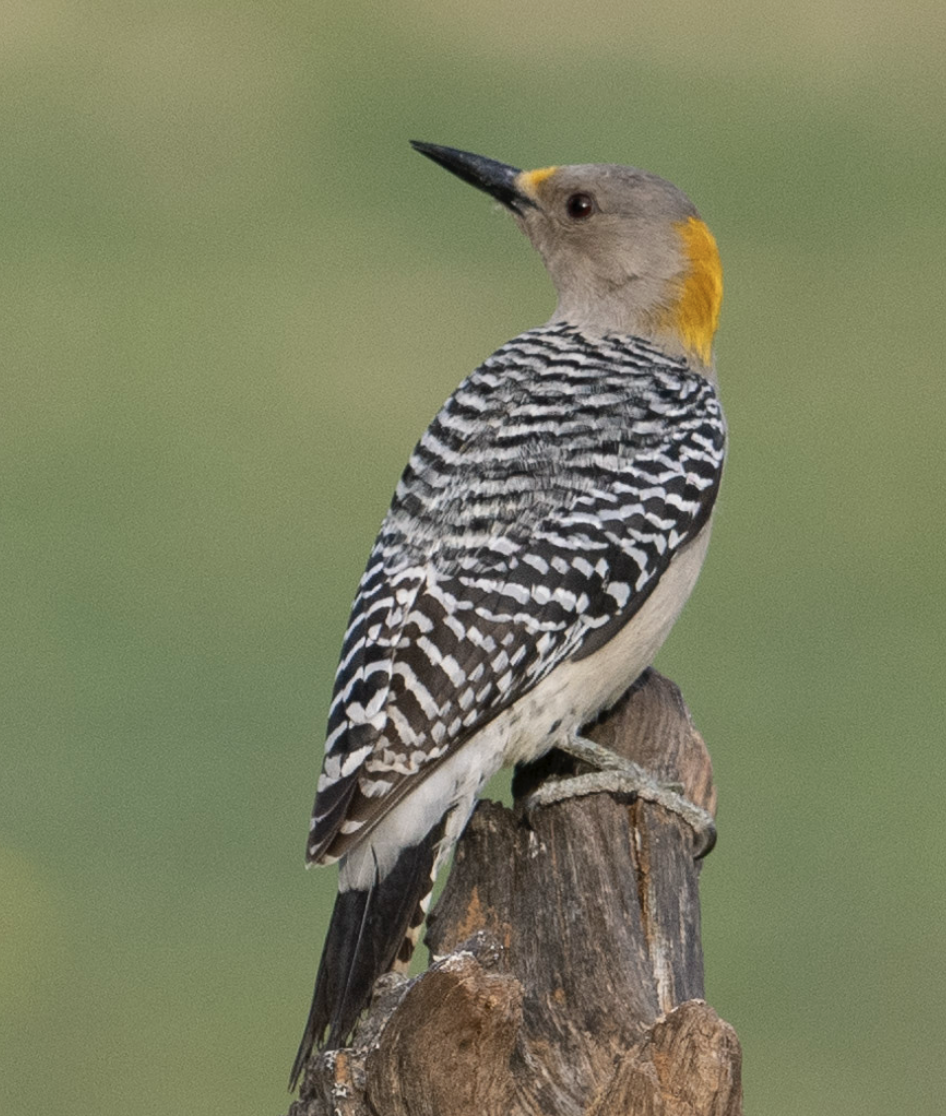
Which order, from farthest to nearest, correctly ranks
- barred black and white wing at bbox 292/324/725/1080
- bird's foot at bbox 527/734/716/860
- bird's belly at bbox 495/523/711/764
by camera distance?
bird's belly at bbox 495/523/711/764, bird's foot at bbox 527/734/716/860, barred black and white wing at bbox 292/324/725/1080

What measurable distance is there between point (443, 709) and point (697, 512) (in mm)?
1005

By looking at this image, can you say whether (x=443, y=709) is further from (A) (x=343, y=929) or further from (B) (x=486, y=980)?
(B) (x=486, y=980)

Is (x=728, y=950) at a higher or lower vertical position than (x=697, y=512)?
lower

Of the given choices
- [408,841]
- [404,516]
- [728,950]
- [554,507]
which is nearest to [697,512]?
[554,507]

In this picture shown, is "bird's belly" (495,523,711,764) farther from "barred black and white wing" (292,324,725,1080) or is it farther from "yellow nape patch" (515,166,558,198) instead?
"yellow nape patch" (515,166,558,198)

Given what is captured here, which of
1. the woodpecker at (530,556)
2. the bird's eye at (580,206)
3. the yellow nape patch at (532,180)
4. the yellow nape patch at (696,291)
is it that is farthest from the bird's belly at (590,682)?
the yellow nape patch at (532,180)

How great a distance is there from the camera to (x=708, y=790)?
4.27m

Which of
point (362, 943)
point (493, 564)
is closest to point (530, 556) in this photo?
point (493, 564)

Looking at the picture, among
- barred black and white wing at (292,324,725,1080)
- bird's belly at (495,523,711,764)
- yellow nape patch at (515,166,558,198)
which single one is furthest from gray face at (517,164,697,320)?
bird's belly at (495,523,711,764)

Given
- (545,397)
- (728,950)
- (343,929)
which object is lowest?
(728,950)

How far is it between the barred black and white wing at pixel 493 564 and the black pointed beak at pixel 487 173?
553mm

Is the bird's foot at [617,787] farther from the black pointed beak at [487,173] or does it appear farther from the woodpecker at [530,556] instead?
the black pointed beak at [487,173]

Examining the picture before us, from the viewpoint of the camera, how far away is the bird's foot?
12.7 ft

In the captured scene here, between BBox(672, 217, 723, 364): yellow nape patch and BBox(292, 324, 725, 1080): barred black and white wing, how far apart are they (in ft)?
0.67
